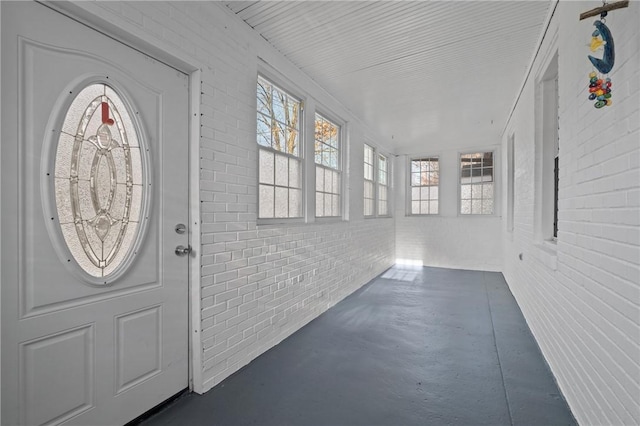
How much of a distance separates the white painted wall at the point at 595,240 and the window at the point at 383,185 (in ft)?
12.7

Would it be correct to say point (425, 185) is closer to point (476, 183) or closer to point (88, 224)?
point (476, 183)

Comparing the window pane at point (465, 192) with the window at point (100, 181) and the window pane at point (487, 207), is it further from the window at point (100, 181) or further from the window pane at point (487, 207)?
the window at point (100, 181)

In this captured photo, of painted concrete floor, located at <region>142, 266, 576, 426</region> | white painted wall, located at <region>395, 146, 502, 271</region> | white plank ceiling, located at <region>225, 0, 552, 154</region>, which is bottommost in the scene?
painted concrete floor, located at <region>142, 266, 576, 426</region>

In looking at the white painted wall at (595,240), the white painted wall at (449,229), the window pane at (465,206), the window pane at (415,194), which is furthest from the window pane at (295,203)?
the window pane at (465,206)

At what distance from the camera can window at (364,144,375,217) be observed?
589 cm

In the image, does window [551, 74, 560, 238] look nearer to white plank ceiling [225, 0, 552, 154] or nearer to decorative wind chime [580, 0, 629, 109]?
white plank ceiling [225, 0, 552, 154]

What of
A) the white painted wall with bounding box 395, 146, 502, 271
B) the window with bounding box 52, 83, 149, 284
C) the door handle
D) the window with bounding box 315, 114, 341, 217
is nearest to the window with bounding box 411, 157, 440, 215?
the white painted wall with bounding box 395, 146, 502, 271

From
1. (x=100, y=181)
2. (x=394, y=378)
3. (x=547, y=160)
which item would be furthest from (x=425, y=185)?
(x=100, y=181)

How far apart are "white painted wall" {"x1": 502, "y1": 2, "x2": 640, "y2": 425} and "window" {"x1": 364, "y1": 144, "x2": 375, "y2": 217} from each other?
327 centimetres

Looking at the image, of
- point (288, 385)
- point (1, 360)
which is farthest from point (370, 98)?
point (1, 360)

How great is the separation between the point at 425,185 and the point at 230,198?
6073mm

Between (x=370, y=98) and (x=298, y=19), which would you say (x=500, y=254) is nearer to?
(x=370, y=98)

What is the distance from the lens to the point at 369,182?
6.00 meters

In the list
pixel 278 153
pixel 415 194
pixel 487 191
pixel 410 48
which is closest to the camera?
pixel 410 48
